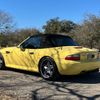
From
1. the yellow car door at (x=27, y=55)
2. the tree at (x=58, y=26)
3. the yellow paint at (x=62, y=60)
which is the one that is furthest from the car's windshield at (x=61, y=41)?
the tree at (x=58, y=26)

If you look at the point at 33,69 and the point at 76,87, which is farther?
the point at 33,69

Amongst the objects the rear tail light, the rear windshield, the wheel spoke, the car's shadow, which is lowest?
the car's shadow

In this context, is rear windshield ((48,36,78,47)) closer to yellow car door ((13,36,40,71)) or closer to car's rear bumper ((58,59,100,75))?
yellow car door ((13,36,40,71))

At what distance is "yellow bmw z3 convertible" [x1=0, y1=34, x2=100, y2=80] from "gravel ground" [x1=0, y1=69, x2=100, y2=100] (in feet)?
1.16

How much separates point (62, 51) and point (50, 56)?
420 mm

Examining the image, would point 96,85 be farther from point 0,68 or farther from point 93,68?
point 0,68

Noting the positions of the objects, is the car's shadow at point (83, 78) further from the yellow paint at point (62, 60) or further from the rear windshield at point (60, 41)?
the rear windshield at point (60, 41)

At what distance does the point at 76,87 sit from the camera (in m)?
7.96

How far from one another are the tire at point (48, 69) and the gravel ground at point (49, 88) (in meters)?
0.18

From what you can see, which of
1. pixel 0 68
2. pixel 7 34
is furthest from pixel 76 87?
pixel 7 34

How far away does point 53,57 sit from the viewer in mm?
8992

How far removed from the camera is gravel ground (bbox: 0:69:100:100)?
6703 millimetres

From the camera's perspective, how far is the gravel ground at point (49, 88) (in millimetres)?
6703

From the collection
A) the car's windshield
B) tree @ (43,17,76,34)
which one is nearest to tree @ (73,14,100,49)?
the car's windshield
